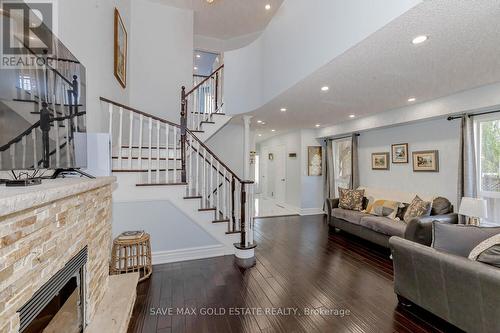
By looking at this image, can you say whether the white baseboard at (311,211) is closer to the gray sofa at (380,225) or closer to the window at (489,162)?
the gray sofa at (380,225)

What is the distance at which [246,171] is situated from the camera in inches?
204

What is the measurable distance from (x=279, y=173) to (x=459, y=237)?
6587 mm

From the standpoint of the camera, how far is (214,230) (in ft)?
11.7

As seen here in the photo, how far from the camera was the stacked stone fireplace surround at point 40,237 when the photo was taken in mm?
852

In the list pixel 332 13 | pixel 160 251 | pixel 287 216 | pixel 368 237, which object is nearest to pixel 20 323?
pixel 160 251

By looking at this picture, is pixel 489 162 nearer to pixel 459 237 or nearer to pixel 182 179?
pixel 459 237

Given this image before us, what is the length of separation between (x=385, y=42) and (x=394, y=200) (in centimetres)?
337

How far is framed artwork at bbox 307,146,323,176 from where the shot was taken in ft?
22.5

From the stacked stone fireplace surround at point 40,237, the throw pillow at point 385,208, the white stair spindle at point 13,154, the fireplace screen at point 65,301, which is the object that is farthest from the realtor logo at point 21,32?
the throw pillow at point 385,208

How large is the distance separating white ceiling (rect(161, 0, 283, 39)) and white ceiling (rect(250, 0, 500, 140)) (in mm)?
2730

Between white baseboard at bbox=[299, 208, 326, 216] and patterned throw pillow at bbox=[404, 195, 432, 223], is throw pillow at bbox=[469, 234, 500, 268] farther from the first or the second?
white baseboard at bbox=[299, 208, 326, 216]

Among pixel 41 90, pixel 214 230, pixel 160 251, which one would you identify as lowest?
pixel 160 251

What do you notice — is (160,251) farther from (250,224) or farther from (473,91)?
(473,91)

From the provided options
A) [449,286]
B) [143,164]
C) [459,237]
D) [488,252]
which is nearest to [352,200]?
[459,237]
